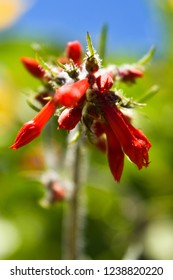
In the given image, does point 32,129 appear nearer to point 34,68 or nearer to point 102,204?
point 34,68

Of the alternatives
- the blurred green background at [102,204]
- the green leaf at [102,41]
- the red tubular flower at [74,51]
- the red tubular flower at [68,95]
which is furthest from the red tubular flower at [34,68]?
the blurred green background at [102,204]

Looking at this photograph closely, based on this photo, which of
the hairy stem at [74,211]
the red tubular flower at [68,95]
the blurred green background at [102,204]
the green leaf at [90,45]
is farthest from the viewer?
the blurred green background at [102,204]

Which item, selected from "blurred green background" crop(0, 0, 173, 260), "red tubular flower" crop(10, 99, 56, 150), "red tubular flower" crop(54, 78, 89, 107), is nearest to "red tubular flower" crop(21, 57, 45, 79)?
"red tubular flower" crop(10, 99, 56, 150)

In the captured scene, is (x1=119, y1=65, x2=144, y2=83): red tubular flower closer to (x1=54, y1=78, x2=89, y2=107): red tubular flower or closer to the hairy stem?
the hairy stem

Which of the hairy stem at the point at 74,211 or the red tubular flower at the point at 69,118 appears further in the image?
the hairy stem at the point at 74,211

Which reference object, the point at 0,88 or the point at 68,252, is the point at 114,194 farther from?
the point at 0,88

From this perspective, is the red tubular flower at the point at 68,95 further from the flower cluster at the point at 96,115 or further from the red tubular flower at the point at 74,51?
the red tubular flower at the point at 74,51

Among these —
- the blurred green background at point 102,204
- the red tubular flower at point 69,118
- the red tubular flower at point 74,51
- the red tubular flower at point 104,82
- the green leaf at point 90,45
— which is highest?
the green leaf at point 90,45
